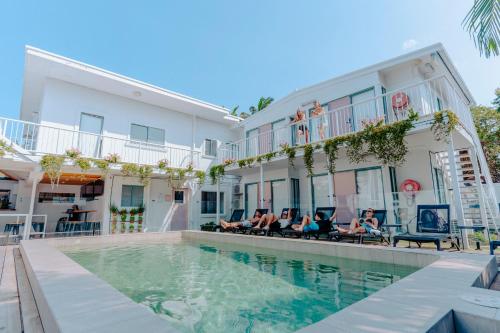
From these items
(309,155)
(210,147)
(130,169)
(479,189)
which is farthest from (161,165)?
(479,189)

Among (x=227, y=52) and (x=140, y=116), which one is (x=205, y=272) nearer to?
(x=140, y=116)

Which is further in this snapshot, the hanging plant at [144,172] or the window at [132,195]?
the window at [132,195]

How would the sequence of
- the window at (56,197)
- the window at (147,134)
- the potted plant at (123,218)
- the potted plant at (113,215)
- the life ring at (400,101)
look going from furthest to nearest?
the window at (56,197) < the window at (147,134) < the potted plant at (123,218) < the potted plant at (113,215) < the life ring at (400,101)

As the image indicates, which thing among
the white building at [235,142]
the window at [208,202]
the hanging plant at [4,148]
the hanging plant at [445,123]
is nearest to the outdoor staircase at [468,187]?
the white building at [235,142]

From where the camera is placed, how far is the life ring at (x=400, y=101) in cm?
820

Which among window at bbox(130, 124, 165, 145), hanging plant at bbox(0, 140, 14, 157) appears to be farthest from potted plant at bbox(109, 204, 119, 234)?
hanging plant at bbox(0, 140, 14, 157)

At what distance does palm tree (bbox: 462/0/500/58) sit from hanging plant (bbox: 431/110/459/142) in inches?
108

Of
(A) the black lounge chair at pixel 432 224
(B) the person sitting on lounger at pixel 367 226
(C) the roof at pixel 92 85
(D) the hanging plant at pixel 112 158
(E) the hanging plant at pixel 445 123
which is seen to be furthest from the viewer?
(D) the hanging plant at pixel 112 158

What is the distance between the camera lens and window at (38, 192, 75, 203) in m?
13.6

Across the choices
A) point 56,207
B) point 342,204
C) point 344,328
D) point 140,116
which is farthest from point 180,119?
point 344,328

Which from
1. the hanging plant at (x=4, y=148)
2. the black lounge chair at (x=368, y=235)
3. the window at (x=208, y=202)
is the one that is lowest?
the black lounge chair at (x=368, y=235)

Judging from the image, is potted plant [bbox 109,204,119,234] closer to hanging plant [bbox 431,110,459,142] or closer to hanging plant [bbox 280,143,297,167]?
hanging plant [bbox 280,143,297,167]

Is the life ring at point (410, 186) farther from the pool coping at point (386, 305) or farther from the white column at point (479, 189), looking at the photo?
the pool coping at point (386, 305)

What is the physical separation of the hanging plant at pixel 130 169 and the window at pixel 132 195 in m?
1.56
